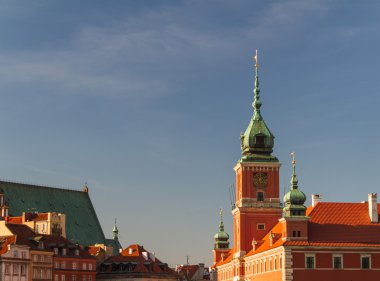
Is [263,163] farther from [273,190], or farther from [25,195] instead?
[25,195]

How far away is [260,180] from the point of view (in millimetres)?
138875

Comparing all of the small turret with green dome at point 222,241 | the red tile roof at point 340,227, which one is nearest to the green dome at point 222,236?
the small turret with green dome at point 222,241

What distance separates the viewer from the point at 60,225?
180625 millimetres

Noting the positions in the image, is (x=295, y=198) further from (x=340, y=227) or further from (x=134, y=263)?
(x=134, y=263)

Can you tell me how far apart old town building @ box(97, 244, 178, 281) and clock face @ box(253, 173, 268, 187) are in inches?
1555

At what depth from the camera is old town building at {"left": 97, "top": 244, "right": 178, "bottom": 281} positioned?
16925 cm

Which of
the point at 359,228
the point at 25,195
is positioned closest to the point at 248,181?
the point at 359,228

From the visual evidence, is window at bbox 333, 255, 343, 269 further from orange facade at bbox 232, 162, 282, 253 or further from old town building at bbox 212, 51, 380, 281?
orange facade at bbox 232, 162, 282, 253

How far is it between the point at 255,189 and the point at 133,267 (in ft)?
135

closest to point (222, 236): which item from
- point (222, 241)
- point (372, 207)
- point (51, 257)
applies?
point (222, 241)

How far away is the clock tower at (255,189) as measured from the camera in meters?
137

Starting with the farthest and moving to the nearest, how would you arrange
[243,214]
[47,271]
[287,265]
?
[47,271] < [243,214] < [287,265]

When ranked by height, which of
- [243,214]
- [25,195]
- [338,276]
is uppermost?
[25,195]

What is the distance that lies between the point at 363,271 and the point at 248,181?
112ft
